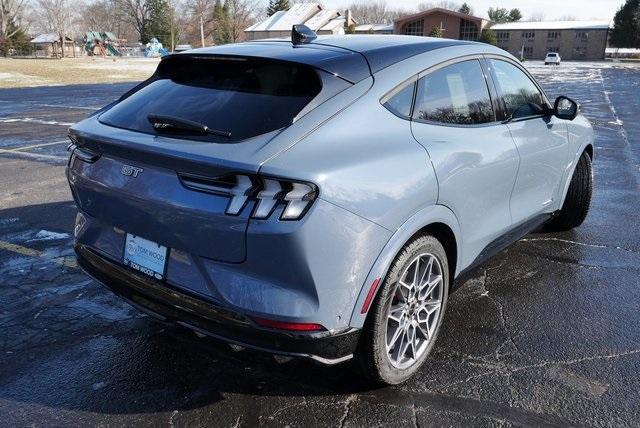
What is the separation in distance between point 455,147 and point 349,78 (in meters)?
0.75

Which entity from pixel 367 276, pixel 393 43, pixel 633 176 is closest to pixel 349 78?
pixel 393 43

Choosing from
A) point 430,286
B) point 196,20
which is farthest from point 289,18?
point 430,286

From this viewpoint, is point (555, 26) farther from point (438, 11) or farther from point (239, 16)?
point (239, 16)

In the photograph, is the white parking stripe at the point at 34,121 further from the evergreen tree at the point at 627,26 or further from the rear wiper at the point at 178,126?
the evergreen tree at the point at 627,26

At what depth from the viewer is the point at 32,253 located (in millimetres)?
4691

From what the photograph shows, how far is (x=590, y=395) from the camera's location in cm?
288

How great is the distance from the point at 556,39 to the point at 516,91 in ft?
299

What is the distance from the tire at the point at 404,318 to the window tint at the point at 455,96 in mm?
714

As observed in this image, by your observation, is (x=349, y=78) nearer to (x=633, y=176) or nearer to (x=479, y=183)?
(x=479, y=183)

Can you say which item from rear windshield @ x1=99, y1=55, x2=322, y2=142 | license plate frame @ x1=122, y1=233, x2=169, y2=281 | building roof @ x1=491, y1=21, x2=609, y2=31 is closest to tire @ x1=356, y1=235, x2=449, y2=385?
rear windshield @ x1=99, y1=55, x2=322, y2=142

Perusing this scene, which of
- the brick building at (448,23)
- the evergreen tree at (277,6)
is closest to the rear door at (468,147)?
the brick building at (448,23)

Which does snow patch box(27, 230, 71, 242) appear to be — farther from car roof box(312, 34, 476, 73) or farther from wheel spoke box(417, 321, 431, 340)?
wheel spoke box(417, 321, 431, 340)

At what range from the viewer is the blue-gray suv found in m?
2.34

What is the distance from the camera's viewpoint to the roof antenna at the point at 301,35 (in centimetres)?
329
